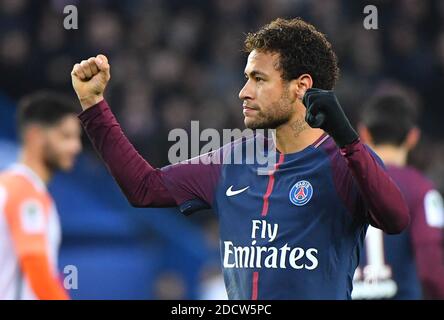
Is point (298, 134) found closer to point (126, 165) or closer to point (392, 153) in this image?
point (126, 165)

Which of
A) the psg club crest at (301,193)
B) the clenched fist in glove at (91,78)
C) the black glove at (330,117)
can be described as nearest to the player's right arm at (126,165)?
the clenched fist in glove at (91,78)

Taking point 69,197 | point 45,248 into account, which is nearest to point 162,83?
point 69,197

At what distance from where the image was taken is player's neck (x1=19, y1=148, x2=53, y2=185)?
5273 mm

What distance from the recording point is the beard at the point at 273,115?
3.45 m

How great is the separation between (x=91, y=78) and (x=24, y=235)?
1634 mm

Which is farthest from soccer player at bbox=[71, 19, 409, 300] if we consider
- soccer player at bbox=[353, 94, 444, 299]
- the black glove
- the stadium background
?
the stadium background

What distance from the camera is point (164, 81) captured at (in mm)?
10156

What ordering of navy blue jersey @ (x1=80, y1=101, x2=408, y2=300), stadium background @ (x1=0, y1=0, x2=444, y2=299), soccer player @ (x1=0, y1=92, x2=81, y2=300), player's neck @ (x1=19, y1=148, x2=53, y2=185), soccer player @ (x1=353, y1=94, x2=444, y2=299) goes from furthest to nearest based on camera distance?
stadium background @ (x1=0, y1=0, x2=444, y2=299) → player's neck @ (x1=19, y1=148, x2=53, y2=185) → soccer player @ (x1=353, y1=94, x2=444, y2=299) → soccer player @ (x1=0, y1=92, x2=81, y2=300) → navy blue jersey @ (x1=80, y1=101, x2=408, y2=300)

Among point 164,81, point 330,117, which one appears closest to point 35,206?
point 330,117

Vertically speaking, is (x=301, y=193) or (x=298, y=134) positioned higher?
(x=298, y=134)

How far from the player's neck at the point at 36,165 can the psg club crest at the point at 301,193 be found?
227 centimetres

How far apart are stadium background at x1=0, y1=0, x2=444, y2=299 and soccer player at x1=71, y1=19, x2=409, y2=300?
15.0 feet

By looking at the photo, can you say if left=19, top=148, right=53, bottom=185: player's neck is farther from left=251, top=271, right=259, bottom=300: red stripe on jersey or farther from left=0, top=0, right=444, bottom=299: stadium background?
left=0, top=0, right=444, bottom=299: stadium background
